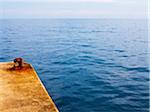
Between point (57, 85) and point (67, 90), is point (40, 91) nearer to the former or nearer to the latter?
point (67, 90)

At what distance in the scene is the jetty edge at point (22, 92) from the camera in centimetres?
381

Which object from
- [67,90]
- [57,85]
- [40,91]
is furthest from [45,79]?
[40,91]

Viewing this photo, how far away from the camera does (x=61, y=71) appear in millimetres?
15961

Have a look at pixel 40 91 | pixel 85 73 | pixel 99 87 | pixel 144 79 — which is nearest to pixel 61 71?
pixel 85 73

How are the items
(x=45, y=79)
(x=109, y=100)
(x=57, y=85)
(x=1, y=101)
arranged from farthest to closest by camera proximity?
(x=45, y=79) < (x=57, y=85) < (x=109, y=100) < (x=1, y=101)

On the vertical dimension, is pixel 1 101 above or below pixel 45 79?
above

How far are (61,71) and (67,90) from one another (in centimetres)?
423

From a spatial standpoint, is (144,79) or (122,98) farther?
(144,79)

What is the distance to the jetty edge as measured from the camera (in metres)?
3.81

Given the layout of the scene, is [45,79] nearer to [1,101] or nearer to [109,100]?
[109,100]

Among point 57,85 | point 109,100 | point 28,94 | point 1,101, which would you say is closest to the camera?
point 1,101

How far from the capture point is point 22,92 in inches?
175

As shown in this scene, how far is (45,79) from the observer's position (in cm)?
1399

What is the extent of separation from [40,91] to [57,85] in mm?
8262
